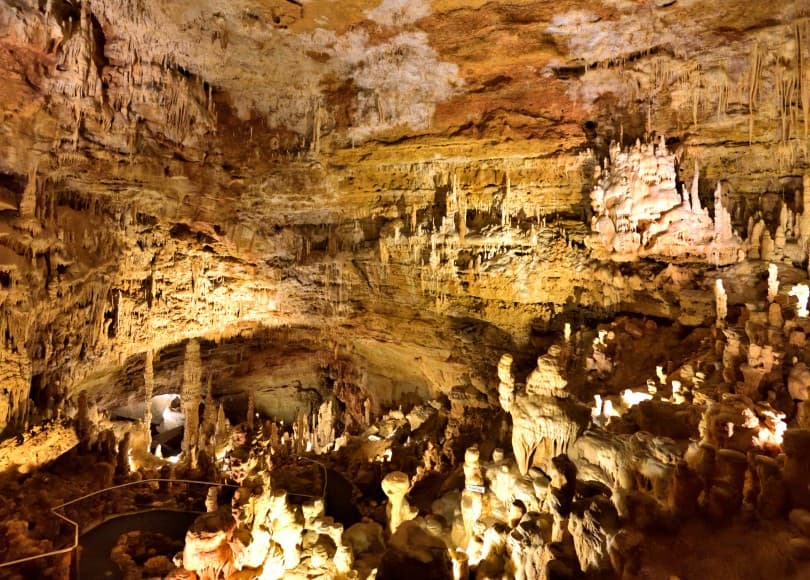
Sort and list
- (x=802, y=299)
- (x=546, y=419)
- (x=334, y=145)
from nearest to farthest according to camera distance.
Answer: (x=546, y=419), (x=802, y=299), (x=334, y=145)

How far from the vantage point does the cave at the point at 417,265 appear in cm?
594

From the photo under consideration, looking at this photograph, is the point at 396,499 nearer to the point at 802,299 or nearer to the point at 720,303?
the point at 720,303

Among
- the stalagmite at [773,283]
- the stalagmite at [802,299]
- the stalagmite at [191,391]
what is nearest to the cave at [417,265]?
the stalagmite at [773,283]

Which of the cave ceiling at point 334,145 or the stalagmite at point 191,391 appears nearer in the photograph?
the cave ceiling at point 334,145

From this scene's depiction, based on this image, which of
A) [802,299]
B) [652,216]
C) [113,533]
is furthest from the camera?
[652,216]

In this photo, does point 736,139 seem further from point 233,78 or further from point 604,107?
point 233,78

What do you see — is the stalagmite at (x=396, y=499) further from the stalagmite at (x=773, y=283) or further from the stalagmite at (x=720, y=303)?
the stalagmite at (x=773, y=283)

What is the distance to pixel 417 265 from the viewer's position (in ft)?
38.3

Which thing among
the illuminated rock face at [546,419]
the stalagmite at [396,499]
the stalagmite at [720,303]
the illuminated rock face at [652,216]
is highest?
the illuminated rock face at [652,216]

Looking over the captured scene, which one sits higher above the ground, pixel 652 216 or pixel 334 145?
pixel 334 145

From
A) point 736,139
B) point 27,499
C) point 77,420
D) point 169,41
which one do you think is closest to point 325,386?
point 77,420

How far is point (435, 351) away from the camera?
1295 centimetres

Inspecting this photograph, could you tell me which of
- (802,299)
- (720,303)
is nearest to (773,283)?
(802,299)

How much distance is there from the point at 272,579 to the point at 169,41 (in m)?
10.0
